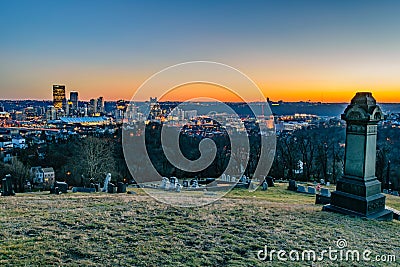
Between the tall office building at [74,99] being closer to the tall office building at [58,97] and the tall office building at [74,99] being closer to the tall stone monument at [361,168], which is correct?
the tall office building at [58,97]

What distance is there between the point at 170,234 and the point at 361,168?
220 inches

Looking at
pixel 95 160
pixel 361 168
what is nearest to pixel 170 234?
pixel 361 168

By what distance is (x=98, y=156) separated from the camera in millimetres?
26734

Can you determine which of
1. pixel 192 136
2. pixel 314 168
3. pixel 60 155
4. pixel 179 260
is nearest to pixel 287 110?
pixel 314 168

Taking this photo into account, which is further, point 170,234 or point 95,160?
point 95,160

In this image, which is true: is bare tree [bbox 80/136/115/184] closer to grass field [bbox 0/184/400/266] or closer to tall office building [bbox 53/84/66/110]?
grass field [bbox 0/184/400/266]

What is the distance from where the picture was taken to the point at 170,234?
5531mm

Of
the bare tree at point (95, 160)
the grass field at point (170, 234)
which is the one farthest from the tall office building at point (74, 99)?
the grass field at point (170, 234)

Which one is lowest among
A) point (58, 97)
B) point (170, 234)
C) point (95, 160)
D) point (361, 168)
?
point (95, 160)

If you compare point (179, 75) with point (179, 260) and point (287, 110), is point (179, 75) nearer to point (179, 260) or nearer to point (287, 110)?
point (179, 260)

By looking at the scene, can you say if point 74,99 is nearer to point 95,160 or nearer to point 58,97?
point 58,97

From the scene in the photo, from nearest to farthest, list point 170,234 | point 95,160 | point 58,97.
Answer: point 170,234
point 95,160
point 58,97

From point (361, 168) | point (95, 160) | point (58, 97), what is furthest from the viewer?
point (58, 97)

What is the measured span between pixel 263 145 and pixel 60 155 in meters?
23.0
